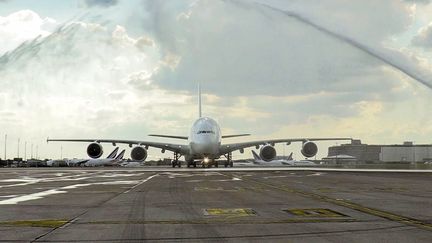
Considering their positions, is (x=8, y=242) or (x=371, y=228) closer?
(x=8, y=242)

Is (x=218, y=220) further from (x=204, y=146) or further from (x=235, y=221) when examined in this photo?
(x=204, y=146)

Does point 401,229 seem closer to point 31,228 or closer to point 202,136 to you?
point 31,228

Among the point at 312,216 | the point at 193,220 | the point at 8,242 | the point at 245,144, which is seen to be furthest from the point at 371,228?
the point at 245,144

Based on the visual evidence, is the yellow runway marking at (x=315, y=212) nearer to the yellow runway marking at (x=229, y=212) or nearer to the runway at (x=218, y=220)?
the runway at (x=218, y=220)

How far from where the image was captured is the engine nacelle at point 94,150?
68.1 m

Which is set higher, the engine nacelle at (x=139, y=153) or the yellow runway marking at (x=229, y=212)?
the engine nacelle at (x=139, y=153)

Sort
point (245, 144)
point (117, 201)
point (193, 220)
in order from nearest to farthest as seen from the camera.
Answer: point (193, 220)
point (117, 201)
point (245, 144)

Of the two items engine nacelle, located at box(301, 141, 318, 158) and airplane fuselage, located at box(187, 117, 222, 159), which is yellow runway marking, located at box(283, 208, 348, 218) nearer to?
airplane fuselage, located at box(187, 117, 222, 159)

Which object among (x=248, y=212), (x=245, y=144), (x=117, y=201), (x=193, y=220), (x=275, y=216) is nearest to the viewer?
(x=193, y=220)

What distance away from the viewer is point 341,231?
10.5m

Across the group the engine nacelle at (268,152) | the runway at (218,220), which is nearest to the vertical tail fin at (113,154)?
the engine nacelle at (268,152)

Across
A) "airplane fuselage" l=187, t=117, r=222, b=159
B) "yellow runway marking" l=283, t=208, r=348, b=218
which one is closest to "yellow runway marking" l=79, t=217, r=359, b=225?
"yellow runway marking" l=283, t=208, r=348, b=218

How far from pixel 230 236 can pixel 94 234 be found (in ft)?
8.96

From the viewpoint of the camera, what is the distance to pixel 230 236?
9.84m
